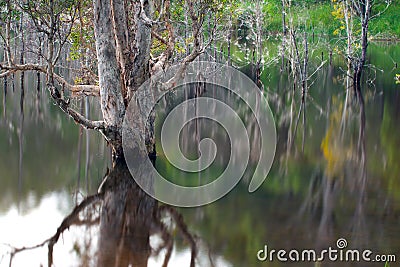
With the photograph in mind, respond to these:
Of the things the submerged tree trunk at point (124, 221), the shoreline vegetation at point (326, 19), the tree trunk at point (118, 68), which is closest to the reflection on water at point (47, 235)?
the submerged tree trunk at point (124, 221)

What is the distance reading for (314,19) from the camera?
2392 inches

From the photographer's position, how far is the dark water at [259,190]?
11492 mm

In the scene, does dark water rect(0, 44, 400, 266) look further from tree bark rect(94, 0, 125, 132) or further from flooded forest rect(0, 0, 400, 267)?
tree bark rect(94, 0, 125, 132)

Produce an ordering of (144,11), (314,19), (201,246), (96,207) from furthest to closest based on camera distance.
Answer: (314,19) < (144,11) < (96,207) < (201,246)

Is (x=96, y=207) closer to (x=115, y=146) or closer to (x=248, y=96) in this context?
(x=115, y=146)

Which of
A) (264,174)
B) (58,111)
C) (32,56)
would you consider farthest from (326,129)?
(32,56)

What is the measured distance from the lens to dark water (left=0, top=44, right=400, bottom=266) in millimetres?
11492

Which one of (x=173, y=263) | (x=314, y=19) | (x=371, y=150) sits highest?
(x=314, y=19)

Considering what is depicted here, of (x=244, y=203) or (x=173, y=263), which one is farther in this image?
(x=244, y=203)

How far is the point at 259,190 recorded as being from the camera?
15.3 meters

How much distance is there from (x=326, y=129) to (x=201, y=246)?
534 inches

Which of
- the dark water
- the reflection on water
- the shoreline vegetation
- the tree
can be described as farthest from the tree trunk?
the shoreline vegetation

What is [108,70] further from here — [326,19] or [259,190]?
[326,19]

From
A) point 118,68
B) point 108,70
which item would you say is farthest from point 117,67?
point 108,70
